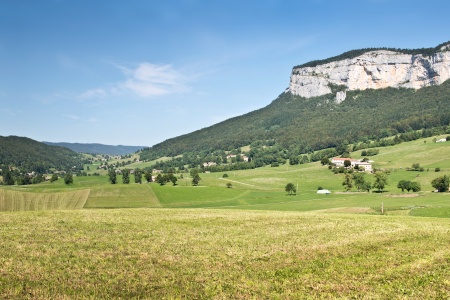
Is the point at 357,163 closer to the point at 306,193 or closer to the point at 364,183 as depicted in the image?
the point at 364,183

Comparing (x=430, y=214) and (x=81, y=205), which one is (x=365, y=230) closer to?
(x=430, y=214)

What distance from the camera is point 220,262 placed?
18688 mm

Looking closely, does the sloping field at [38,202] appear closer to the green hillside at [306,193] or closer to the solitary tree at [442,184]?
the green hillside at [306,193]

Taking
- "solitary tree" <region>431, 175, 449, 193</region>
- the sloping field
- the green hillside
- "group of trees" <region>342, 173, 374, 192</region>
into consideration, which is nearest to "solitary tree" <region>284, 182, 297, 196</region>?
the green hillside

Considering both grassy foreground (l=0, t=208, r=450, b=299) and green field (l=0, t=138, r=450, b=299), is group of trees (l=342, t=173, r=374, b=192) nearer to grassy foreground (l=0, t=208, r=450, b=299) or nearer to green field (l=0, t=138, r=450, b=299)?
green field (l=0, t=138, r=450, b=299)

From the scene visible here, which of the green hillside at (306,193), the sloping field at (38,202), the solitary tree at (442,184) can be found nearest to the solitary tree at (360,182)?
the green hillside at (306,193)

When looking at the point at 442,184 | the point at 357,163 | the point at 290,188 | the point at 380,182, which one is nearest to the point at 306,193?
the point at 290,188

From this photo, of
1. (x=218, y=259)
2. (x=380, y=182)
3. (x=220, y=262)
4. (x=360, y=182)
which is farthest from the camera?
(x=360, y=182)

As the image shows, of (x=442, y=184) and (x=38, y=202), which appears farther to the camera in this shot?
(x=442, y=184)

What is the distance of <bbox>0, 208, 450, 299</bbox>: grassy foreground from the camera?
46.3ft

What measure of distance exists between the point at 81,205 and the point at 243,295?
256 ft

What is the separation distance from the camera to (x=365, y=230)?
29.4m

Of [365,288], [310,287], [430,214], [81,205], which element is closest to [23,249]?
[310,287]

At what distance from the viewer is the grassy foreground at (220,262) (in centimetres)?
1412
